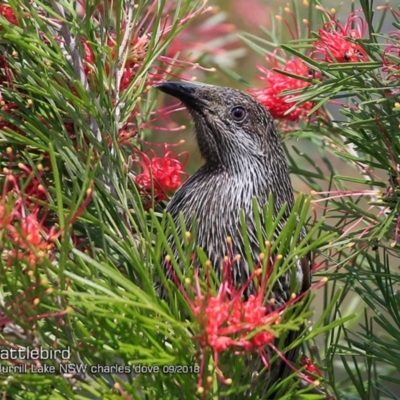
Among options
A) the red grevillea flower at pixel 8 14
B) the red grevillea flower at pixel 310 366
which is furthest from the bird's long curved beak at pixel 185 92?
the red grevillea flower at pixel 310 366

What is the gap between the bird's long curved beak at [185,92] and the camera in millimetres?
2422

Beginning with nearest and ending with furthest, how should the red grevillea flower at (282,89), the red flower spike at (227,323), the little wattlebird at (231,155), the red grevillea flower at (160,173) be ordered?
1. the red flower spike at (227,323)
2. the red grevillea flower at (160,173)
3. the red grevillea flower at (282,89)
4. the little wattlebird at (231,155)


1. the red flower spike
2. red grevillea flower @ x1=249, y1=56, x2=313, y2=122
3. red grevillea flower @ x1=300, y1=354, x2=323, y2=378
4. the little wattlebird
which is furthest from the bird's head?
the red flower spike

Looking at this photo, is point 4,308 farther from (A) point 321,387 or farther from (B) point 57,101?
(A) point 321,387

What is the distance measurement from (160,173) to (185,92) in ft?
1.17

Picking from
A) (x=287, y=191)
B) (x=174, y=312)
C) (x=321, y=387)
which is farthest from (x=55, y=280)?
(x=287, y=191)

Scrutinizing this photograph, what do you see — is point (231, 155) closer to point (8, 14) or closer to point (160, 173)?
point (160, 173)

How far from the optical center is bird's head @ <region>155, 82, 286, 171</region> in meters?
2.77

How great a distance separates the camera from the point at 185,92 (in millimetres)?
2598

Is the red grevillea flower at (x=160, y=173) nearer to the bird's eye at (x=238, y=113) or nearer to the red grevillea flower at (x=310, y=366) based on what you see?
the bird's eye at (x=238, y=113)

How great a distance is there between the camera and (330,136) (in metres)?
Answer: 2.48

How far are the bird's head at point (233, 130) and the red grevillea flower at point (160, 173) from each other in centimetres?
33

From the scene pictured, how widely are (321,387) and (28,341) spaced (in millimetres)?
981

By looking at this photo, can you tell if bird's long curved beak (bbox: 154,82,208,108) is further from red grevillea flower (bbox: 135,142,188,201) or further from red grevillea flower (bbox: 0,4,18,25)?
red grevillea flower (bbox: 0,4,18,25)
